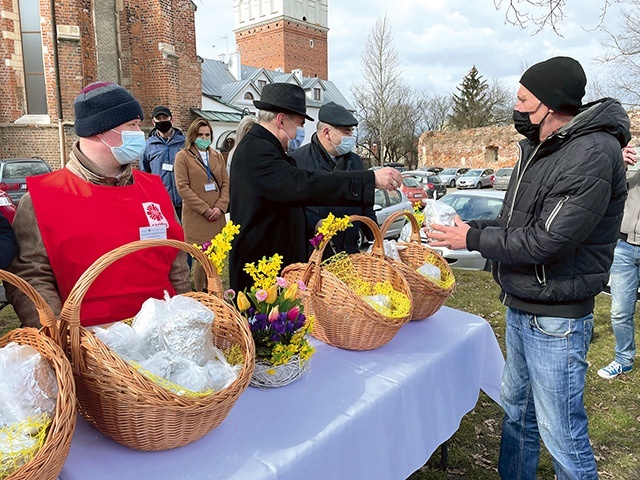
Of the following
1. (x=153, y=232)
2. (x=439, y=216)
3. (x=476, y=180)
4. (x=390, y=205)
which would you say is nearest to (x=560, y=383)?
(x=439, y=216)

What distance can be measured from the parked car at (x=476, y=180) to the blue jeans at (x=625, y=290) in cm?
2683

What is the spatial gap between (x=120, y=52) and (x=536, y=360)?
56.1ft

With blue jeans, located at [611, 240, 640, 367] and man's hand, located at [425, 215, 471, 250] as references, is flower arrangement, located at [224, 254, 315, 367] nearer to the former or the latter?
man's hand, located at [425, 215, 471, 250]

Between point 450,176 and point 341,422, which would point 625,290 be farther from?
point 450,176

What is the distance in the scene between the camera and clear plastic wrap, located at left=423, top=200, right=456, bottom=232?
6.81ft

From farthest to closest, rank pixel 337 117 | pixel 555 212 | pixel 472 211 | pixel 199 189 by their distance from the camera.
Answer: pixel 472 211, pixel 199 189, pixel 337 117, pixel 555 212

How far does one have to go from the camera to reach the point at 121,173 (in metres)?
1.87

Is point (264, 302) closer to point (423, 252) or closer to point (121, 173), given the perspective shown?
point (121, 173)

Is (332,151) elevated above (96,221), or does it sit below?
above

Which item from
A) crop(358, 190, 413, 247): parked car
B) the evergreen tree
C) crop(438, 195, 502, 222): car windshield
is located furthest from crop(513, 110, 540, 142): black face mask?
the evergreen tree

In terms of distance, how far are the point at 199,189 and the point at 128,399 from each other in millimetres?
3986

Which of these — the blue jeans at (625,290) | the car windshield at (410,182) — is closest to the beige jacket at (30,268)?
the blue jeans at (625,290)

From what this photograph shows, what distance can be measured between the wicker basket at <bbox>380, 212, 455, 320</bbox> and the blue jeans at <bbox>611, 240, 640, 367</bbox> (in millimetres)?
1909

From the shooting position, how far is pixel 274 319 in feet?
5.07
